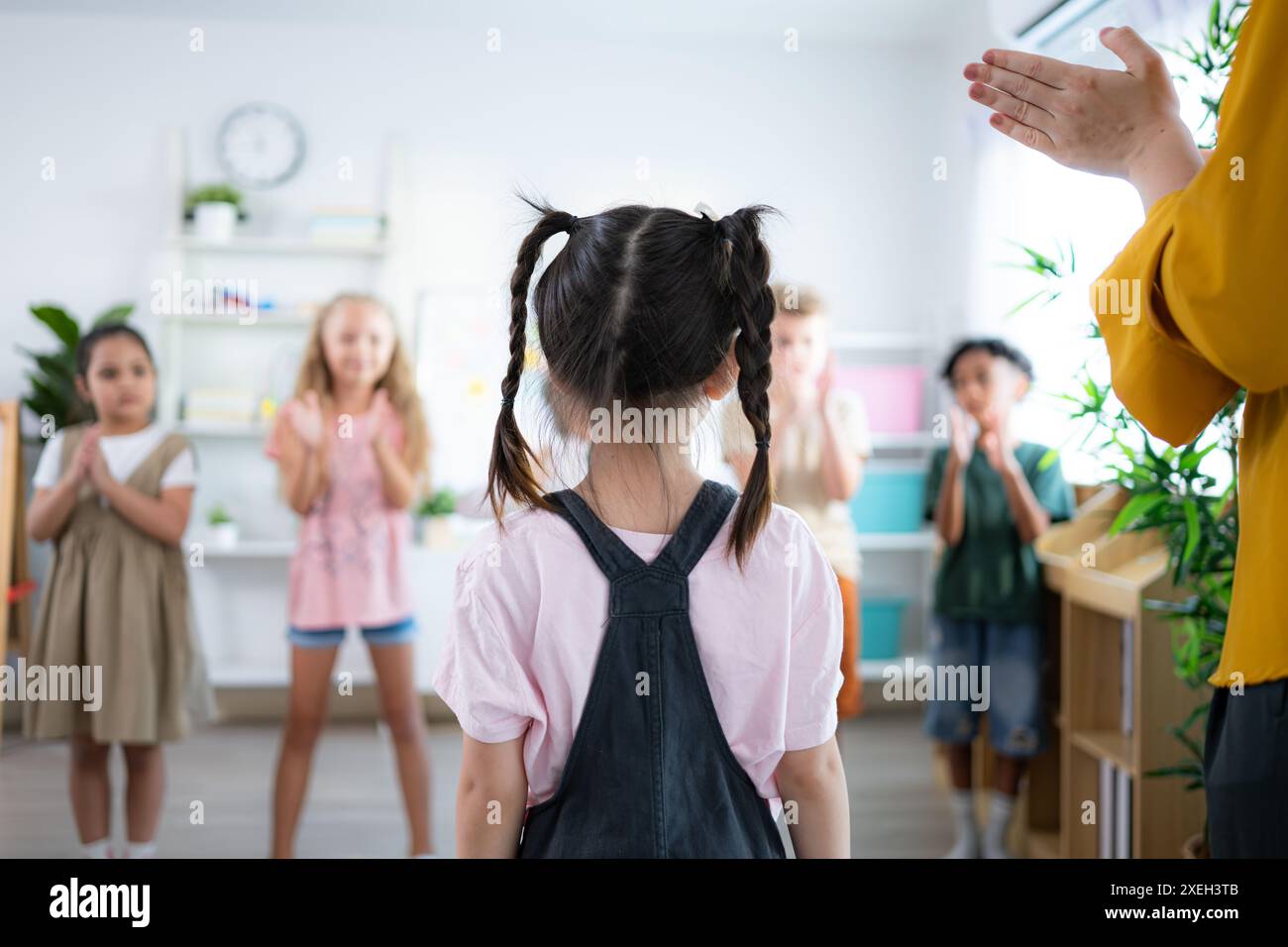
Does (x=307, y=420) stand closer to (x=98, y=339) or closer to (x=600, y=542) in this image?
(x=98, y=339)

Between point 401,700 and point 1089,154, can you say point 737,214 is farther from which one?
point 401,700

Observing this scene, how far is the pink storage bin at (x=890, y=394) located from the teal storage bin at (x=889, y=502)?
0.64 feet

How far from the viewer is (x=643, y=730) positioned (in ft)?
2.71

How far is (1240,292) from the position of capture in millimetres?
626

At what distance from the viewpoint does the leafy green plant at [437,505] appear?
379cm

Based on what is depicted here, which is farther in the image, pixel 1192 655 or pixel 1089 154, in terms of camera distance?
pixel 1192 655

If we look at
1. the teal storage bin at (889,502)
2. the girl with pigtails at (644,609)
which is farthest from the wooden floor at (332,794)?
the girl with pigtails at (644,609)

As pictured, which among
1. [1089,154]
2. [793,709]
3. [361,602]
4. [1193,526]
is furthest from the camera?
[361,602]

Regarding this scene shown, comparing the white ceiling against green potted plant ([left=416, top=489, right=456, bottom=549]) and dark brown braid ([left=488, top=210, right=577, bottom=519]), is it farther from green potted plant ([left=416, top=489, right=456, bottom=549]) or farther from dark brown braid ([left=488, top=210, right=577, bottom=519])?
dark brown braid ([left=488, top=210, right=577, bottom=519])

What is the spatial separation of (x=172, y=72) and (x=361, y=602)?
272 cm

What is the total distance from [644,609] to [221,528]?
10.9 ft

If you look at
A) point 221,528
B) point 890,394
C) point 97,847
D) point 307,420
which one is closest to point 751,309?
point 307,420
